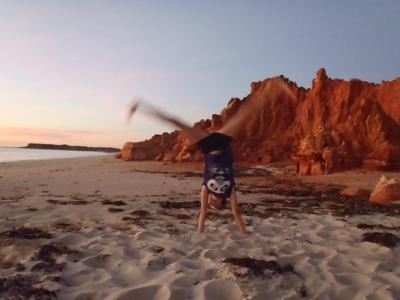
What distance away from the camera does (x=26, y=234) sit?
20.5ft

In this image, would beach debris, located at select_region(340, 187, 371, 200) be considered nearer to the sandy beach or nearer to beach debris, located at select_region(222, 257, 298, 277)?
the sandy beach

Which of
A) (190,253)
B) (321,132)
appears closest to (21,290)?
(190,253)

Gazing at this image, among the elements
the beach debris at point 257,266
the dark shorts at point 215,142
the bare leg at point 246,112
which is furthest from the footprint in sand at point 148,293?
the bare leg at point 246,112

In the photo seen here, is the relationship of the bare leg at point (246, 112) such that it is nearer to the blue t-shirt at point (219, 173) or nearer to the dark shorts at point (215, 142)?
the dark shorts at point (215, 142)

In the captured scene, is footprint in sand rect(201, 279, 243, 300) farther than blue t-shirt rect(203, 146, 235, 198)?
No

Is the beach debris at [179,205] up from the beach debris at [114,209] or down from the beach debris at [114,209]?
up

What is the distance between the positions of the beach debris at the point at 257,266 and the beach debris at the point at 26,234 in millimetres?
2886

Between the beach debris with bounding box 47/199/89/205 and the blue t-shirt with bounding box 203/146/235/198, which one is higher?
the blue t-shirt with bounding box 203/146/235/198

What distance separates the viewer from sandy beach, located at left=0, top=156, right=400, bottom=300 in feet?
14.2

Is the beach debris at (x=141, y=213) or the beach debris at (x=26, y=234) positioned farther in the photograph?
the beach debris at (x=141, y=213)

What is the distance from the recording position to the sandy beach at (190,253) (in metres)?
4.32

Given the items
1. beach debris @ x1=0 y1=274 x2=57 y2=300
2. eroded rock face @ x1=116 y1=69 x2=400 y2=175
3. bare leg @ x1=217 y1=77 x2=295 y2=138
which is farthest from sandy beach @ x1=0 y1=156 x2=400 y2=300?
eroded rock face @ x1=116 y1=69 x2=400 y2=175

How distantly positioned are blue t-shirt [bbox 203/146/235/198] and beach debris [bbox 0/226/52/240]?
2595 millimetres

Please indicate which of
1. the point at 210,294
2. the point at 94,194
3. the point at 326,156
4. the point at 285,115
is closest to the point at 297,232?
the point at 210,294
